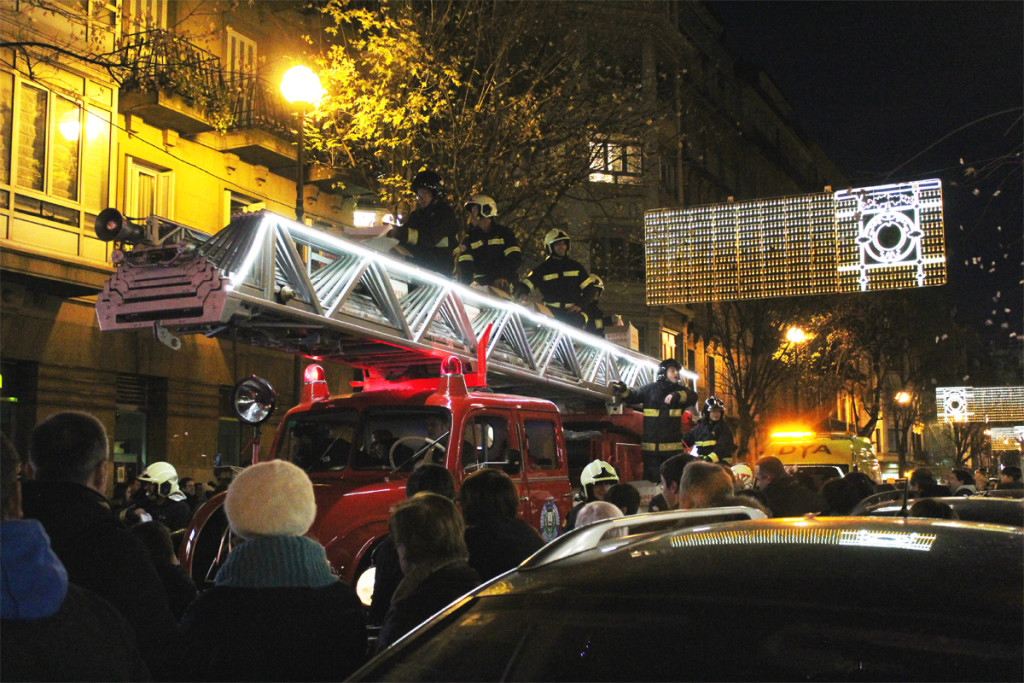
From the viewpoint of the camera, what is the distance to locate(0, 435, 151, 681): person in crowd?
2.20 meters

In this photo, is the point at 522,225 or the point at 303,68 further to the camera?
the point at 522,225

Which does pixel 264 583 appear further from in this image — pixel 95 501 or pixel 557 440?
pixel 557 440

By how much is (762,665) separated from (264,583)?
1.66 metres

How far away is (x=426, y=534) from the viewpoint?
12.6 ft

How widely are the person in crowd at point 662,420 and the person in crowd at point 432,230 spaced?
Answer: 253 centimetres

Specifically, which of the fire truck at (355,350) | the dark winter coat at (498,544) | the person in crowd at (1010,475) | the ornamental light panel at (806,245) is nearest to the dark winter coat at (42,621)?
the dark winter coat at (498,544)

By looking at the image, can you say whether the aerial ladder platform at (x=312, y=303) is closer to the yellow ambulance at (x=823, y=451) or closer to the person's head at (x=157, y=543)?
the person's head at (x=157, y=543)

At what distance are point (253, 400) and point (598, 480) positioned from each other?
9.30 ft

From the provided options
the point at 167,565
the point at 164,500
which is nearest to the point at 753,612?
the point at 167,565

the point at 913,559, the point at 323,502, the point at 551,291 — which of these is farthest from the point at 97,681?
the point at 551,291

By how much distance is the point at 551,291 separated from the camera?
43.5 ft

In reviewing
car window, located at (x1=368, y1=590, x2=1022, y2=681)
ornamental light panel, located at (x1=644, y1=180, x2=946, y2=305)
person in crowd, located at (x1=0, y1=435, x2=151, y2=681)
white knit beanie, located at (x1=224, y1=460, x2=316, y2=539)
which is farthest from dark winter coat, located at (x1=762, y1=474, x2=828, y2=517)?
ornamental light panel, located at (x1=644, y1=180, x2=946, y2=305)

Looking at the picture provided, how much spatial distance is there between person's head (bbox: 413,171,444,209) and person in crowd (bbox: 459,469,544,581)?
221 inches

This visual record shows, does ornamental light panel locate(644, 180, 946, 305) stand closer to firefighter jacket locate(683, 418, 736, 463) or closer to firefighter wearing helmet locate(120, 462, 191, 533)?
firefighter jacket locate(683, 418, 736, 463)
